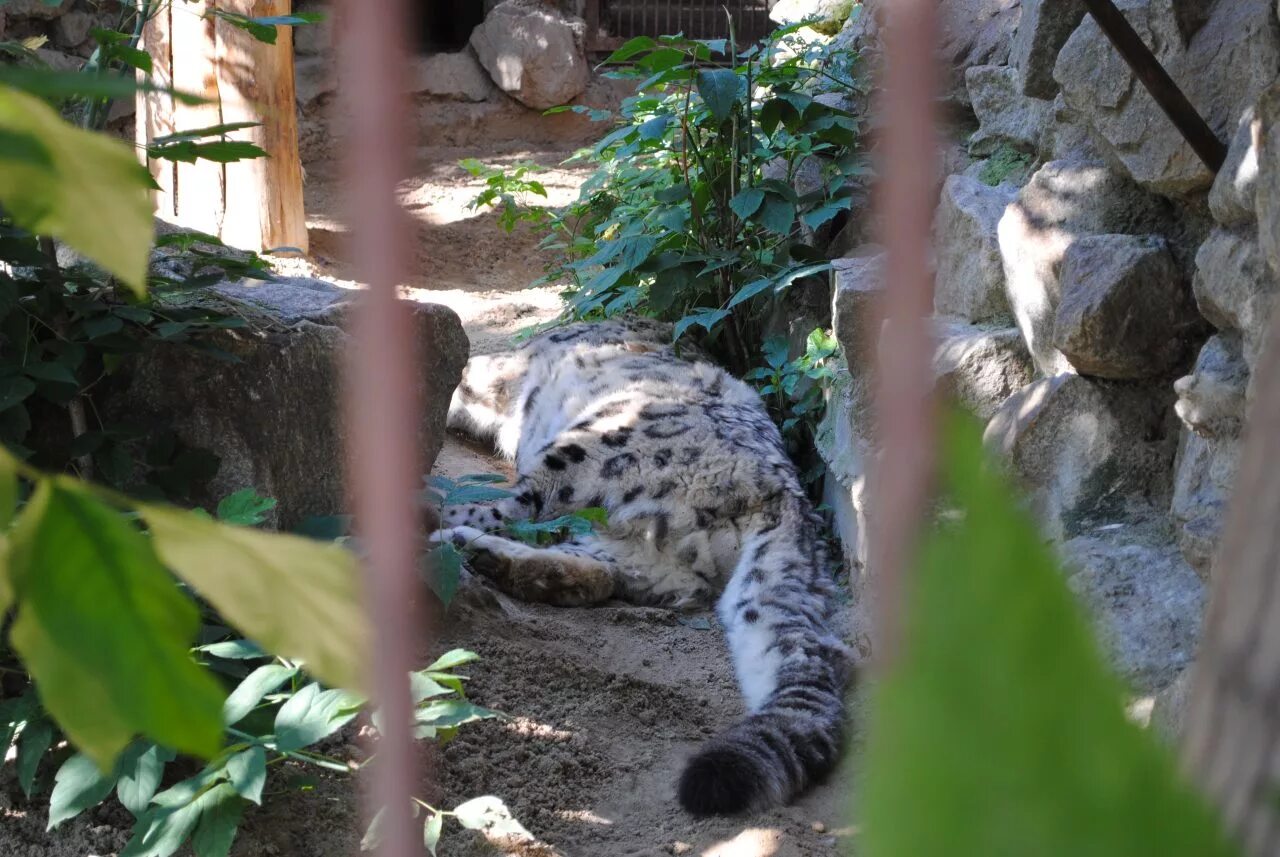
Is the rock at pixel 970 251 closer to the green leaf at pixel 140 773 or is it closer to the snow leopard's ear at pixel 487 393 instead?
the green leaf at pixel 140 773

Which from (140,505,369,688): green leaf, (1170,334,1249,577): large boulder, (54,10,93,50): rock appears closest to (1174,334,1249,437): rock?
(1170,334,1249,577): large boulder

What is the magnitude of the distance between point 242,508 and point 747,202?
3121mm

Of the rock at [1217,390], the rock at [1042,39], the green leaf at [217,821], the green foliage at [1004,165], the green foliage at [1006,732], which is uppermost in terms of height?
the rock at [1042,39]

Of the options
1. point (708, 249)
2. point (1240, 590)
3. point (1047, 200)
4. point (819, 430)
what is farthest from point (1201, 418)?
point (708, 249)

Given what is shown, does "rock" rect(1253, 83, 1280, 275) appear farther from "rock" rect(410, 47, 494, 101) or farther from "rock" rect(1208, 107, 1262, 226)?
"rock" rect(410, 47, 494, 101)

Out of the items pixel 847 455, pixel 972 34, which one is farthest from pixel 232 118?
pixel 847 455

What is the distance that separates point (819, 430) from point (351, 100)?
3.87 meters

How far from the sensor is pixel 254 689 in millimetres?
2098

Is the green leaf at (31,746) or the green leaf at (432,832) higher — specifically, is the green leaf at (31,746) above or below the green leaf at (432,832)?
above

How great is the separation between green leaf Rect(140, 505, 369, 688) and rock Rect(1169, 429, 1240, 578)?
167 centimetres

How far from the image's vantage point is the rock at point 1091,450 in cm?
259

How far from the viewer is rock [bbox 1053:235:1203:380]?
2471 mm

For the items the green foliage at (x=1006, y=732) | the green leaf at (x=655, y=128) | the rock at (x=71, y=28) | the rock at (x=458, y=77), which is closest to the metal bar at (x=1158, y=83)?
the green foliage at (x=1006, y=732)

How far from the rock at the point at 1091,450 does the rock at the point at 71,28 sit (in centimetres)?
848
